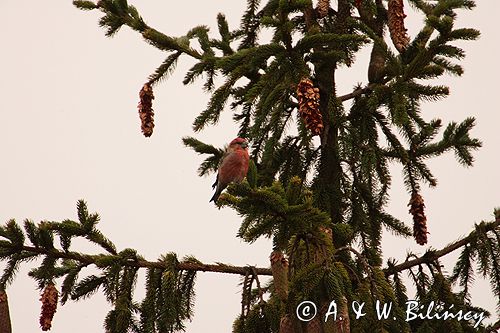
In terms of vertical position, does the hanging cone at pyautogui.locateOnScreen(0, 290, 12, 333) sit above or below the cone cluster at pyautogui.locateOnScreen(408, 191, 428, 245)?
below

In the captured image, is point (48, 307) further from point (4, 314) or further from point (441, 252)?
point (441, 252)

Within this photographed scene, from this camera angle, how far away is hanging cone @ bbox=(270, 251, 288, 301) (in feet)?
11.9

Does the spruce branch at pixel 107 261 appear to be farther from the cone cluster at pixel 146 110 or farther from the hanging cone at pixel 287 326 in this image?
the hanging cone at pixel 287 326

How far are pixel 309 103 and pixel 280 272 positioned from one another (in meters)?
1.24

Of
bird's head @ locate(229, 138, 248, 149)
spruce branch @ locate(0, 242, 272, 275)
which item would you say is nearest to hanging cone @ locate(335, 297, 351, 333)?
spruce branch @ locate(0, 242, 272, 275)

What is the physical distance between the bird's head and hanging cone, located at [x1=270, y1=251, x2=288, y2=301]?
2092 millimetres

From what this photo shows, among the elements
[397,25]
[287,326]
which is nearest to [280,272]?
[287,326]

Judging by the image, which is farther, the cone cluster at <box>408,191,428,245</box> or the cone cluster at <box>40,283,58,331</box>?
the cone cluster at <box>408,191,428,245</box>

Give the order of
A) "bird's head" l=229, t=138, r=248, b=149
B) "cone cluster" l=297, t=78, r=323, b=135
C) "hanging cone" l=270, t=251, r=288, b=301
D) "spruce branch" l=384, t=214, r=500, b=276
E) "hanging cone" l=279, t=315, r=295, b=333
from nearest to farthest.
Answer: "hanging cone" l=279, t=315, r=295, b=333 < "hanging cone" l=270, t=251, r=288, b=301 < "cone cluster" l=297, t=78, r=323, b=135 < "spruce branch" l=384, t=214, r=500, b=276 < "bird's head" l=229, t=138, r=248, b=149

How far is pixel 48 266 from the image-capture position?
4.65 metres

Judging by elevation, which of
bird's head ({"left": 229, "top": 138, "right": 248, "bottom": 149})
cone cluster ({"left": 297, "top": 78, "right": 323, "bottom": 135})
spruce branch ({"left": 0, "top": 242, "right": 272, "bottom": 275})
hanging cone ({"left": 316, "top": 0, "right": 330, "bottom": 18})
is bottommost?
spruce branch ({"left": 0, "top": 242, "right": 272, "bottom": 275})

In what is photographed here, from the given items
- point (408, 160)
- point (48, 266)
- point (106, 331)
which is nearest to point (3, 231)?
point (48, 266)

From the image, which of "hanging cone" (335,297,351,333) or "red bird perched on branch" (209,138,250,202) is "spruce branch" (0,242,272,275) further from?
"hanging cone" (335,297,351,333)

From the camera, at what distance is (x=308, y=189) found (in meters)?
5.41
